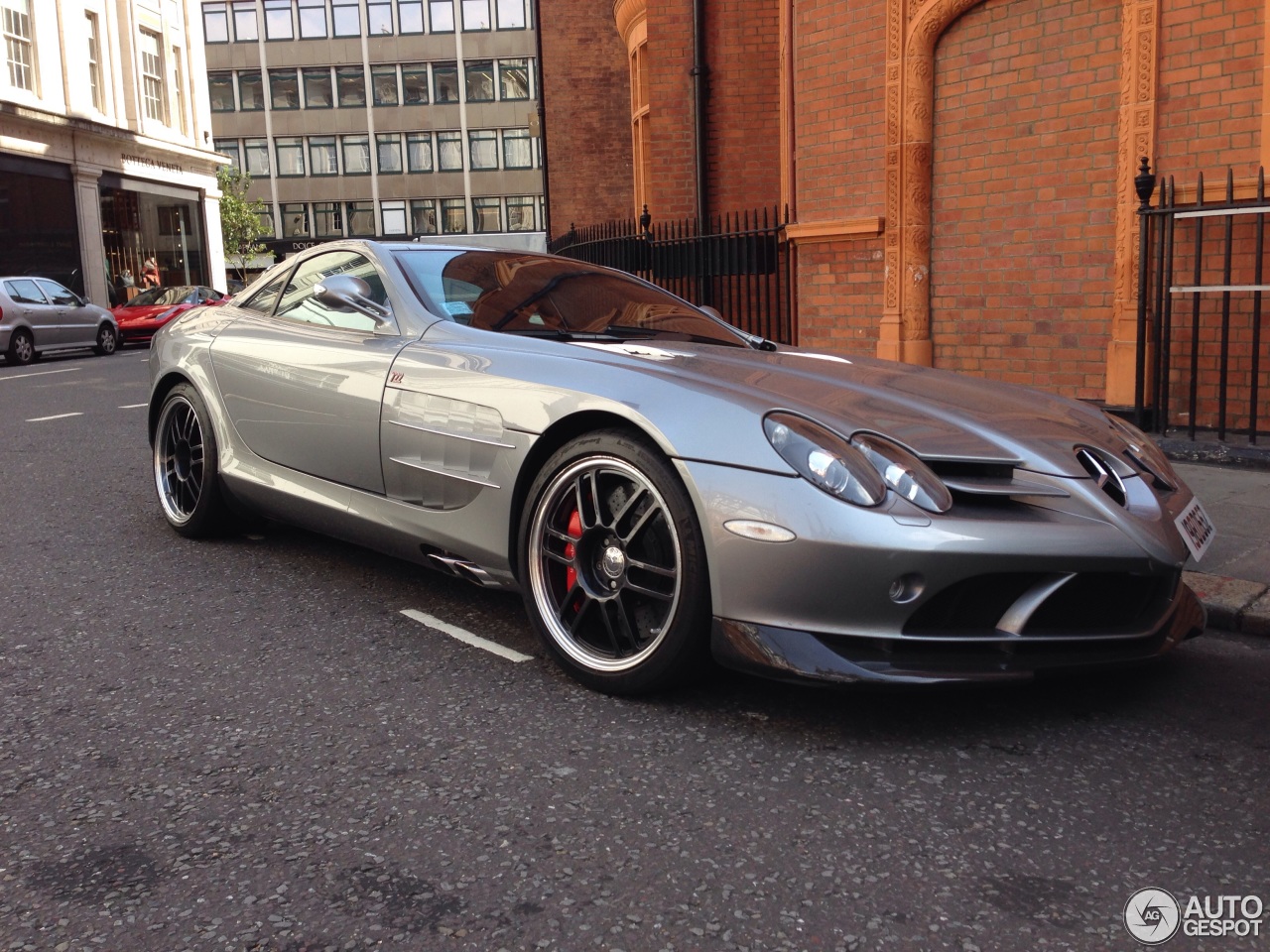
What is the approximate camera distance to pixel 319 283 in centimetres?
482

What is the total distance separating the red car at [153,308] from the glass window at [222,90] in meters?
38.9

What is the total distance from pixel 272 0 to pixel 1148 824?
6824 centimetres

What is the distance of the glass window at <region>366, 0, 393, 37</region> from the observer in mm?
61781

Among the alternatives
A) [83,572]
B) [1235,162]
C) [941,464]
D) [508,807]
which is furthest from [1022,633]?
[1235,162]

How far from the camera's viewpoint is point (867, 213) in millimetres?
10000

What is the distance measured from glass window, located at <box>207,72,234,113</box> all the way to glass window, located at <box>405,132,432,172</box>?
9.83 metres

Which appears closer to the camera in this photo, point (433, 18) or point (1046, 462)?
point (1046, 462)

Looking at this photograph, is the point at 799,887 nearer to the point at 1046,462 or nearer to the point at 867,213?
the point at 1046,462

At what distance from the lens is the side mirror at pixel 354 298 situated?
442 centimetres

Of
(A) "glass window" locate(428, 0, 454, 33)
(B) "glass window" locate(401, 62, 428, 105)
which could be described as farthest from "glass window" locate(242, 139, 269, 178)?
(A) "glass window" locate(428, 0, 454, 33)

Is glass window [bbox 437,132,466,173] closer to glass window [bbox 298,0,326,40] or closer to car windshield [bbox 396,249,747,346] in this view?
glass window [bbox 298,0,326,40]

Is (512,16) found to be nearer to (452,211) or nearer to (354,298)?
(452,211)

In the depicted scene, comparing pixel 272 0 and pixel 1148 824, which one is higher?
pixel 272 0

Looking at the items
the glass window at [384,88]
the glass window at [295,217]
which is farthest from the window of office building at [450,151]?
the glass window at [295,217]
